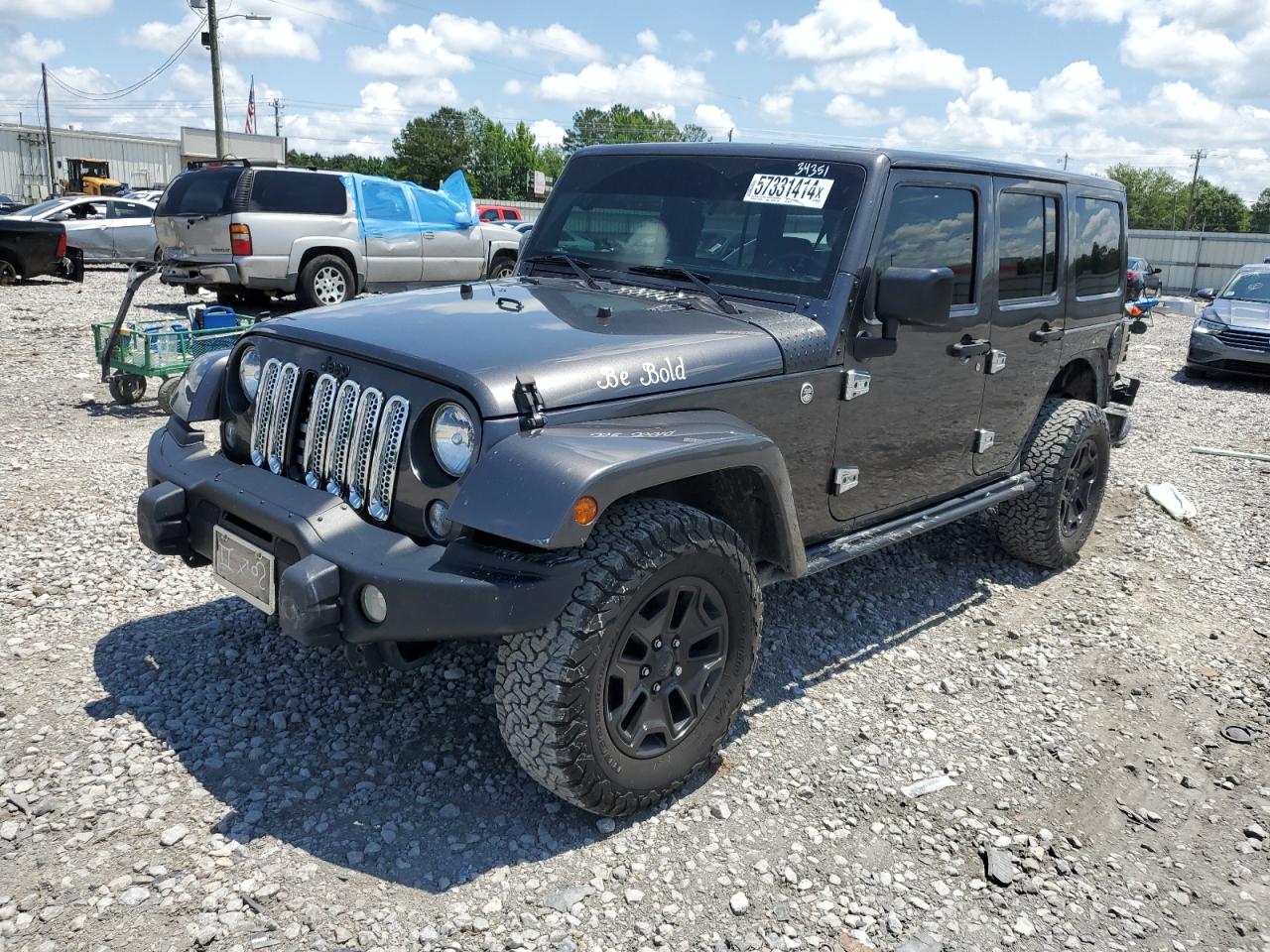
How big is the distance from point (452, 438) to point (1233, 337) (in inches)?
503

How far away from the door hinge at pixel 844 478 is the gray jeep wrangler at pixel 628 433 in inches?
0.5

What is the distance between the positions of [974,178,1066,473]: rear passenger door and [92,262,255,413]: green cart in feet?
A: 17.6

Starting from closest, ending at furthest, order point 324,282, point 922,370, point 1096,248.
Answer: point 922,370, point 1096,248, point 324,282

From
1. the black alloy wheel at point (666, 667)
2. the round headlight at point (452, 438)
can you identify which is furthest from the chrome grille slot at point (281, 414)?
the black alloy wheel at point (666, 667)

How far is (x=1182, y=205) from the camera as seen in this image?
93.4 m

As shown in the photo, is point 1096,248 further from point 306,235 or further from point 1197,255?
point 1197,255

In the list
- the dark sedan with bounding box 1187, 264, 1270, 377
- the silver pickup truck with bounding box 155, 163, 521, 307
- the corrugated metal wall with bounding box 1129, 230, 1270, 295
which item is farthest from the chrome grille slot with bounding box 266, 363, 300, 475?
the corrugated metal wall with bounding box 1129, 230, 1270, 295

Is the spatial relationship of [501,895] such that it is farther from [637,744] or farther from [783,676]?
[783,676]

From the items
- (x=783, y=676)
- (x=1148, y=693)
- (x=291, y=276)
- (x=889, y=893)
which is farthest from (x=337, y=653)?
(x=291, y=276)

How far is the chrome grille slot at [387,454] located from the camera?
2.85 m

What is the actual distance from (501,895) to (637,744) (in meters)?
0.57

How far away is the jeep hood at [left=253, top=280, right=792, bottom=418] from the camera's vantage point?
9.21 ft

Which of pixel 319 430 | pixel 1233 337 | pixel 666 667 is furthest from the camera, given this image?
pixel 1233 337

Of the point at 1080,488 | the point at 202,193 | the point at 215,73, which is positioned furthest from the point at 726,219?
the point at 215,73
